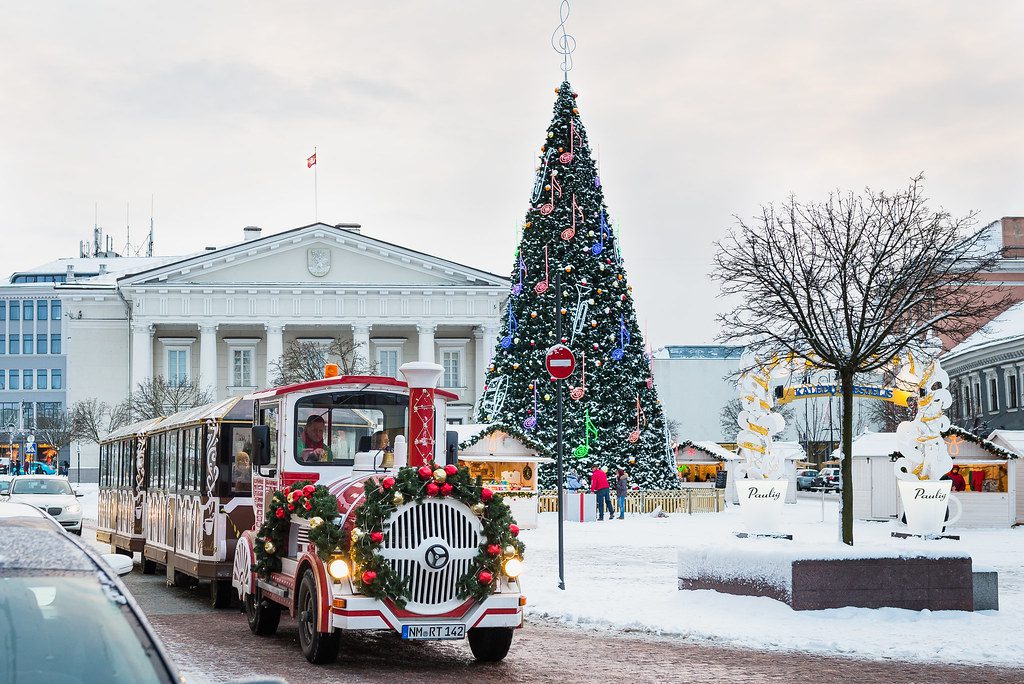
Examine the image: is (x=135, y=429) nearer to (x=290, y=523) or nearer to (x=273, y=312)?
(x=290, y=523)

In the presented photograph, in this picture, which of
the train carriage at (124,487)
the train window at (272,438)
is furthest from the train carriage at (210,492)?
the train carriage at (124,487)

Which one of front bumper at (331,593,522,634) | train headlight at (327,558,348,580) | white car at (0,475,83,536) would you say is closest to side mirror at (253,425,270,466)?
train headlight at (327,558,348,580)

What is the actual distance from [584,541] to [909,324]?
370 inches

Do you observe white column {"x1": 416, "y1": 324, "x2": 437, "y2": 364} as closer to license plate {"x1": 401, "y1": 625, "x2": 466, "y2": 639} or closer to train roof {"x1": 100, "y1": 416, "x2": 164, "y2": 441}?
train roof {"x1": 100, "y1": 416, "x2": 164, "y2": 441}

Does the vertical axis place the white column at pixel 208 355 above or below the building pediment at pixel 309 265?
below

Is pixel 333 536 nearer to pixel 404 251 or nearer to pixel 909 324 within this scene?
pixel 909 324

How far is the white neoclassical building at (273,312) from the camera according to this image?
76.8m

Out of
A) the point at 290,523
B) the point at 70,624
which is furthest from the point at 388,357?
the point at 70,624

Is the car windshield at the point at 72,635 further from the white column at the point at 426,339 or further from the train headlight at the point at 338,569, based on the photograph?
the white column at the point at 426,339

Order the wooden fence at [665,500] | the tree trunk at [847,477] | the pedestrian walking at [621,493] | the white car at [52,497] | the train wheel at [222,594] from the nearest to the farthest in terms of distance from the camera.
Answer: the train wheel at [222,594] < the tree trunk at [847,477] < the white car at [52,497] < the pedestrian walking at [621,493] < the wooden fence at [665,500]

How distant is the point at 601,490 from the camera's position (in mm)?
39750

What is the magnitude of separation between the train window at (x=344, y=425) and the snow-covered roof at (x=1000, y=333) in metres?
43.2

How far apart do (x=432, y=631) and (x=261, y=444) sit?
11.2ft

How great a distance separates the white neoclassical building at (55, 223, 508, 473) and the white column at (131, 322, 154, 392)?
0.08 meters
